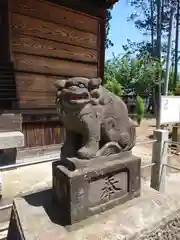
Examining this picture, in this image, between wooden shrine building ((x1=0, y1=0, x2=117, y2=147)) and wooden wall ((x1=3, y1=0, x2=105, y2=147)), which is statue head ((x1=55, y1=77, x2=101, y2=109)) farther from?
wooden wall ((x1=3, y1=0, x2=105, y2=147))

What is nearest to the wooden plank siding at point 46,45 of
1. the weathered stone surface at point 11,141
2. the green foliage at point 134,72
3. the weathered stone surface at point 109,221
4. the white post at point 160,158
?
the weathered stone surface at point 11,141

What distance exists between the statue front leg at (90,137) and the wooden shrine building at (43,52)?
193 cm

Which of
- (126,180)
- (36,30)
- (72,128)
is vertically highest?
(36,30)

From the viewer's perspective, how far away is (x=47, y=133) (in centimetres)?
370

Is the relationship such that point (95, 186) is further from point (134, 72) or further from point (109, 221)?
point (134, 72)

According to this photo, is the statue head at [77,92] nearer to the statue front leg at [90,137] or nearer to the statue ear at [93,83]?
the statue ear at [93,83]

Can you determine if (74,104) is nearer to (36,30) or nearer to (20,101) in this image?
(20,101)

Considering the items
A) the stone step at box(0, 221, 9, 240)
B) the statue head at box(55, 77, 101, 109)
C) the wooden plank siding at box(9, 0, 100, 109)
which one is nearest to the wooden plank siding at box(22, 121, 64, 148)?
the wooden plank siding at box(9, 0, 100, 109)

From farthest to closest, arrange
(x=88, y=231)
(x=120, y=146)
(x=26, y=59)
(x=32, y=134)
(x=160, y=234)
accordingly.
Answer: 1. (x=32, y=134)
2. (x=26, y=59)
3. (x=120, y=146)
4. (x=160, y=234)
5. (x=88, y=231)

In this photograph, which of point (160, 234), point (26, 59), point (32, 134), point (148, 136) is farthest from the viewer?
point (148, 136)

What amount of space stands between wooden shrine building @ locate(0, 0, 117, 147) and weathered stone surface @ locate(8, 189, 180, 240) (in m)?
1.83

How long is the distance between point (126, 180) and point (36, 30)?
265 centimetres

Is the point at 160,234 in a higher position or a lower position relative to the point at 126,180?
lower

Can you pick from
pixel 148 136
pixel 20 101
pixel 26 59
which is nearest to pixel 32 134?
pixel 20 101
